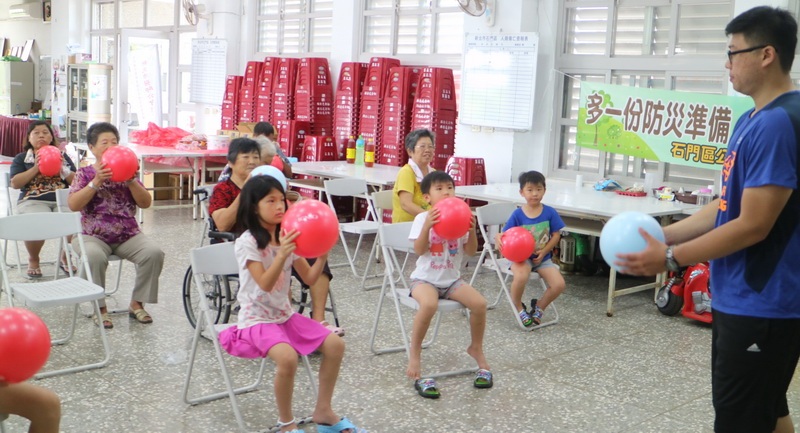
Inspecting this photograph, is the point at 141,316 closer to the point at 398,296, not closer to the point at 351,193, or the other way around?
the point at 398,296

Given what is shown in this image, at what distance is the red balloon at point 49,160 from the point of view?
5426 mm

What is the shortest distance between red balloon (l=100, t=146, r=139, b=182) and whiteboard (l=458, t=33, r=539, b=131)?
12.4 feet

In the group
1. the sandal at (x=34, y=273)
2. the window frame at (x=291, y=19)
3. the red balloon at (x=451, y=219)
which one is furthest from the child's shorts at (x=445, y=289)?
the window frame at (x=291, y=19)

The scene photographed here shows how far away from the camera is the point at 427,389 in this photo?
11.9 feet

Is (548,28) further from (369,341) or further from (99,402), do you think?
(99,402)

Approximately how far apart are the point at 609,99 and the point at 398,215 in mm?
2501

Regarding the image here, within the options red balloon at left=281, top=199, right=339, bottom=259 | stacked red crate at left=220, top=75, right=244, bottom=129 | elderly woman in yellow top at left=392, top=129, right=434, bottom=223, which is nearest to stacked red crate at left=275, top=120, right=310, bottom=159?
stacked red crate at left=220, top=75, right=244, bottom=129

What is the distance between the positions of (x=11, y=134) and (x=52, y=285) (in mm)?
11674

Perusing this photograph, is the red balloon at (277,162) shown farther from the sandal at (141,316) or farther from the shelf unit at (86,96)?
the shelf unit at (86,96)

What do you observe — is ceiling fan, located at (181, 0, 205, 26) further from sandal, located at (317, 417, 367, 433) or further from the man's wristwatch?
the man's wristwatch

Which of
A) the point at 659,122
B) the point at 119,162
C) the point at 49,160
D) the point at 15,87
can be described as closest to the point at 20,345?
the point at 119,162

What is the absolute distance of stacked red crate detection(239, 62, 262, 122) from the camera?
31.7 ft

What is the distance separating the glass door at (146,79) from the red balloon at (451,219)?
9549mm

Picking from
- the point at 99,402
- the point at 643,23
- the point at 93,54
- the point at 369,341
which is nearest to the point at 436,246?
the point at 369,341
